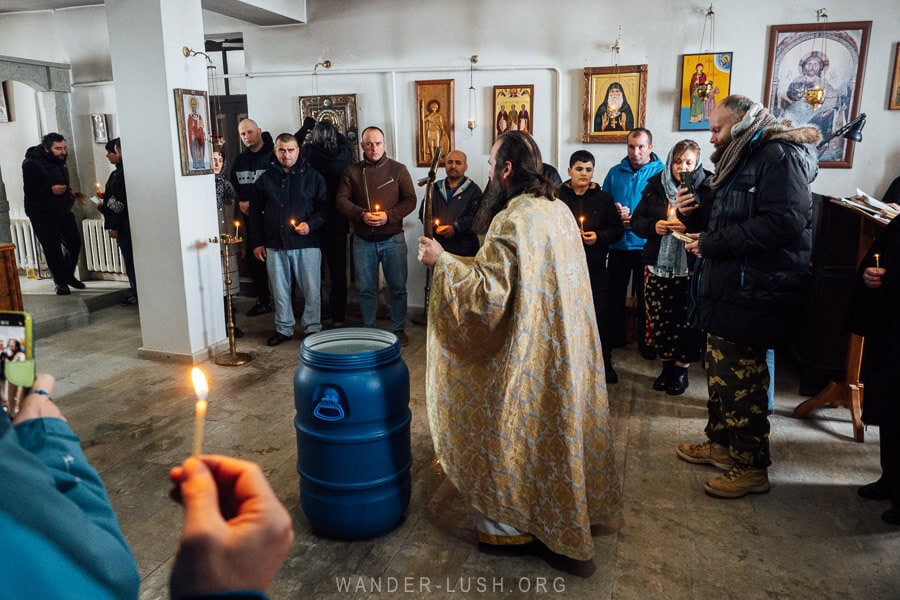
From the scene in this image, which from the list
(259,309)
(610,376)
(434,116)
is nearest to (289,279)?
(259,309)

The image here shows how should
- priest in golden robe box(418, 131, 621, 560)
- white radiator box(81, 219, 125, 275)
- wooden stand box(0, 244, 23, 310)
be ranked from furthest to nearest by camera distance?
1. white radiator box(81, 219, 125, 275)
2. wooden stand box(0, 244, 23, 310)
3. priest in golden robe box(418, 131, 621, 560)

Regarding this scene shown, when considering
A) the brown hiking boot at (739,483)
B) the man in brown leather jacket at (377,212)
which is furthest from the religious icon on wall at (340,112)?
the brown hiking boot at (739,483)

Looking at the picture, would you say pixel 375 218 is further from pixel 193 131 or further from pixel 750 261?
pixel 750 261

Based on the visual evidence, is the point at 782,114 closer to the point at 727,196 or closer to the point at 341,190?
the point at 727,196

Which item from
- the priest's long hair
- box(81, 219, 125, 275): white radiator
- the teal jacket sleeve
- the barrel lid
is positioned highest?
the priest's long hair

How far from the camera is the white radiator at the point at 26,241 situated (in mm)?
8211

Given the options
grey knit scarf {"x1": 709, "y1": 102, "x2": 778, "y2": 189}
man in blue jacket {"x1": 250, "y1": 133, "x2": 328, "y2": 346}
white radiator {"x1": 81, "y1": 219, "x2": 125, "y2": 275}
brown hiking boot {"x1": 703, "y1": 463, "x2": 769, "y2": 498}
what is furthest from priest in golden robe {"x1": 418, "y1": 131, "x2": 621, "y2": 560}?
white radiator {"x1": 81, "y1": 219, "x2": 125, "y2": 275}

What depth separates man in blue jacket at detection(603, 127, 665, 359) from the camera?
5.08 meters

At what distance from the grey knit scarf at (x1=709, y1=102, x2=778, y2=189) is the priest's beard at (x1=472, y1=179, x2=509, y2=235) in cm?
113

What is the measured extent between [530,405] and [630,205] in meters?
3.21

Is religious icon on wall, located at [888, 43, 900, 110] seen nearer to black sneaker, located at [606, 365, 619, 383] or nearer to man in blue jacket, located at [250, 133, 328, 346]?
black sneaker, located at [606, 365, 619, 383]

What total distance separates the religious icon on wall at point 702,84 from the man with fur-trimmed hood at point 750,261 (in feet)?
9.37

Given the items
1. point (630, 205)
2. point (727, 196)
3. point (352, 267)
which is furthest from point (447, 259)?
point (352, 267)

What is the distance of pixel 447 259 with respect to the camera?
2471mm
